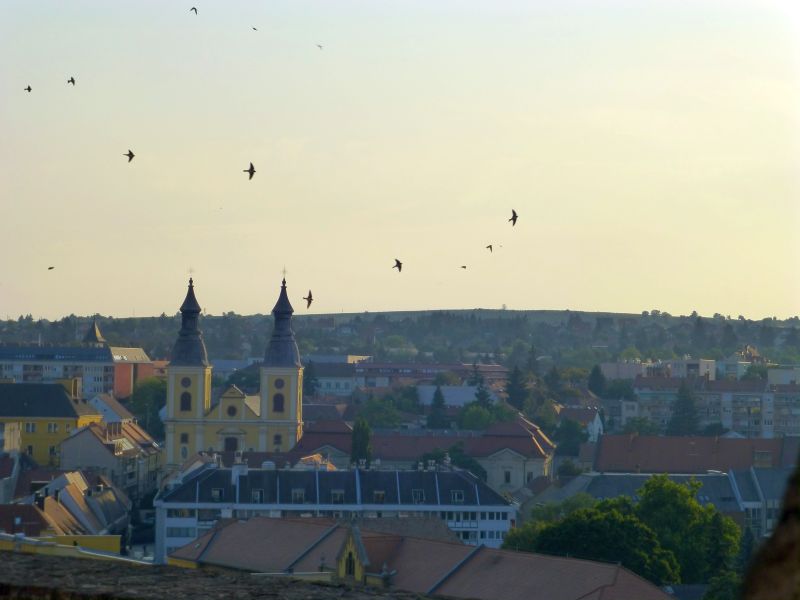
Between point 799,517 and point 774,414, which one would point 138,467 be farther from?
point 799,517

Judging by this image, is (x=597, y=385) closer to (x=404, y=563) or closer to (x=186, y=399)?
(x=186, y=399)

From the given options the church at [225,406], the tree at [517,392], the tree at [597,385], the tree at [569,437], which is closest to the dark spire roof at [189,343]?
the church at [225,406]

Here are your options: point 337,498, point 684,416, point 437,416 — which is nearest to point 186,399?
point 337,498

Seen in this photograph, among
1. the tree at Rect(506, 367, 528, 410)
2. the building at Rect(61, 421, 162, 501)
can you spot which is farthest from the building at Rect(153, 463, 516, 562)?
the tree at Rect(506, 367, 528, 410)

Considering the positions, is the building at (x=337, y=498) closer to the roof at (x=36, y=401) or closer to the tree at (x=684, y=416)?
the roof at (x=36, y=401)

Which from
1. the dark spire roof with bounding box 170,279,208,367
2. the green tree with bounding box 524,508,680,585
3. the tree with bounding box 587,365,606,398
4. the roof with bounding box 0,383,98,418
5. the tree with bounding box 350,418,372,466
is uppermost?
the dark spire roof with bounding box 170,279,208,367

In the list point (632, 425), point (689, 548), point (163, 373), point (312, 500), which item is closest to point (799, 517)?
point (689, 548)

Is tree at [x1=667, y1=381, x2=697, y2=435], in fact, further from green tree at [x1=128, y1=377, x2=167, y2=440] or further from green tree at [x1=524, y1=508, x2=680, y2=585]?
green tree at [x1=524, y1=508, x2=680, y2=585]
